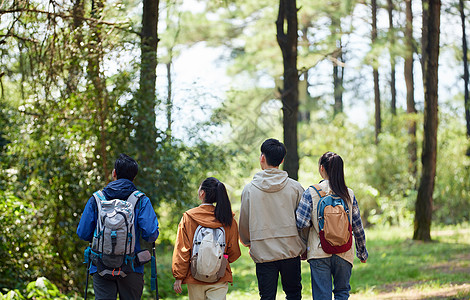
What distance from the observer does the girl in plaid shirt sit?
184 inches

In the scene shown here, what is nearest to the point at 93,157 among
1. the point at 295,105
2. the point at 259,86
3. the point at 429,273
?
the point at 295,105

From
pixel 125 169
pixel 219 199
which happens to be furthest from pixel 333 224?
pixel 125 169

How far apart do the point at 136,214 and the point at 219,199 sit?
70cm

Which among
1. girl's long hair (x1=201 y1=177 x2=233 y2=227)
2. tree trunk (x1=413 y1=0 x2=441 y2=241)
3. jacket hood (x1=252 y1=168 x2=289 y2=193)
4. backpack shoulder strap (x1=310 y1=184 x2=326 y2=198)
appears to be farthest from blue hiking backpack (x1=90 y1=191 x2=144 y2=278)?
tree trunk (x1=413 y1=0 x2=441 y2=241)

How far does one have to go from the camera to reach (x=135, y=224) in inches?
177

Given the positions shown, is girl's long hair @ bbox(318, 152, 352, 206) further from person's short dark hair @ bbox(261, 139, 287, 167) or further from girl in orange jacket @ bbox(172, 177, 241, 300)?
girl in orange jacket @ bbox(172, 177, 241, 300)

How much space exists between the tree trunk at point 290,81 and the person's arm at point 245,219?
207 inches

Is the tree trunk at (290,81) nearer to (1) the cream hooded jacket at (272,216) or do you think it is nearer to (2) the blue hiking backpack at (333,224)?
(1) the cream hooded jacket at (272,216)

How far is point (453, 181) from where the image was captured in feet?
59.8

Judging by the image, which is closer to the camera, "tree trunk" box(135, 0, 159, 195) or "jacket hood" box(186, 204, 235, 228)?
"jacket hood" box(186, 204, 235, 228)

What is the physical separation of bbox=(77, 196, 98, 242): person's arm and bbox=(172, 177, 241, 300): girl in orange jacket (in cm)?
70

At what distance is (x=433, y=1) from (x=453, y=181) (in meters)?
7.17

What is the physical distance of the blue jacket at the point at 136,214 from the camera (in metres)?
4.41

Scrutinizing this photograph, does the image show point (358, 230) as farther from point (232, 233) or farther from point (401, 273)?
point (401, 273)
